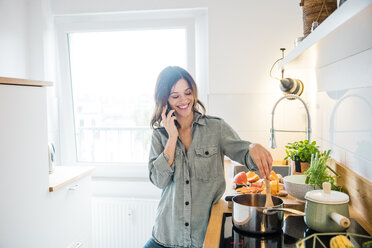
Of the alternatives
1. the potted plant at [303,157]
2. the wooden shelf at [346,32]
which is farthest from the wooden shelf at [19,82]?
the potted plant at [303,157]

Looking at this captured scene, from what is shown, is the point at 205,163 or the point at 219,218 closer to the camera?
the point at 219,218

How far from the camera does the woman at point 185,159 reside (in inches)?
56.5

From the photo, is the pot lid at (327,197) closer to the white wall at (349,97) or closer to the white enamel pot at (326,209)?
the white enamel pot at (326,209)

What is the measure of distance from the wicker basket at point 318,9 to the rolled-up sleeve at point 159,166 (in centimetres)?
81

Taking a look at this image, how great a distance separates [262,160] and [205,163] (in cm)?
30

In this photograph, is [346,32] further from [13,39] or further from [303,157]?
[13,39]

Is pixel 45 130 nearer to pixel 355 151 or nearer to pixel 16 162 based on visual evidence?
pixel 16 162

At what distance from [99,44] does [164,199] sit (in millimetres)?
1697

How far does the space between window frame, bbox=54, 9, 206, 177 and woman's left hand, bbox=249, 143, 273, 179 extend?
55.7 inches

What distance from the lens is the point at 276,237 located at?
1.03 metres

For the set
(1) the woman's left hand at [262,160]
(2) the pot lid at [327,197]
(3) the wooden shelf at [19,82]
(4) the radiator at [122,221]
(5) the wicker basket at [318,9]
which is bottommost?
(4) the radiator at [122,221]

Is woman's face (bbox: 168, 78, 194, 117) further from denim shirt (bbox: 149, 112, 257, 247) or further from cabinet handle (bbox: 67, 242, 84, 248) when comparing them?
cabinet handle (bbox: 67, 242, 84, 248)

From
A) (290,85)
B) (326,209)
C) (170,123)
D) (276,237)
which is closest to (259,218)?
(276,237)

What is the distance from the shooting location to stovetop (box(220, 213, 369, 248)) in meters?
0.98
